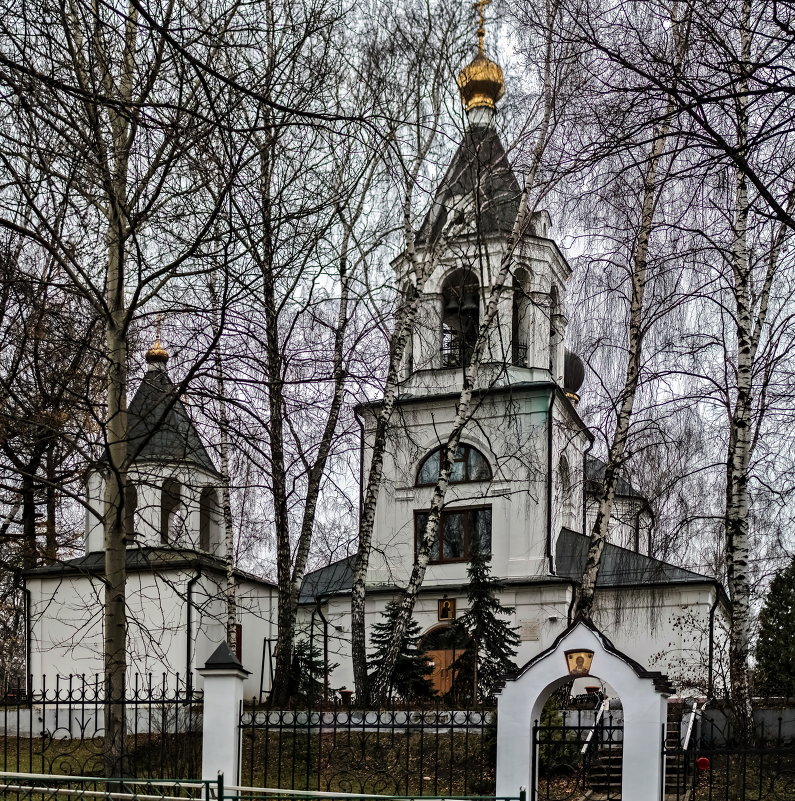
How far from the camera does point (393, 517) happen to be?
78.9 ft

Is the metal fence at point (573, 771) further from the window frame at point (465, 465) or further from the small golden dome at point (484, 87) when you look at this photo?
the small golden dome at point (484, 87)

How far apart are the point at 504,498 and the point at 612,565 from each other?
9.14 ft

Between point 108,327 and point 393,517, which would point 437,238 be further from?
point 108,327

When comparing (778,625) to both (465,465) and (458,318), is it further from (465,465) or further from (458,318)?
(458,318)

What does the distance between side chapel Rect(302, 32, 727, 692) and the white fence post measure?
11075mm

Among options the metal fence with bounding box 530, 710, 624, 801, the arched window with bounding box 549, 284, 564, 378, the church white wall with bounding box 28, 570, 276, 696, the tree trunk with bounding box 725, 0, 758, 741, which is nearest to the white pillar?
the metal fence with bounding box 530, 710, 624, 801

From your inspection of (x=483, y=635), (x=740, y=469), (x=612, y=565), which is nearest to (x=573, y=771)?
(x=740, y=469)

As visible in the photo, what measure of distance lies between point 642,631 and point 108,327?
1602 centimetres

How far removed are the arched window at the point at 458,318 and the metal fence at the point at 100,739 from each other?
8480 mm

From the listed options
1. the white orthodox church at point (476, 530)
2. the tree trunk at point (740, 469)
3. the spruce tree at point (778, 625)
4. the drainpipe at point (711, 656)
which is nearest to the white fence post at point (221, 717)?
the tree trunk at point (740, 469)

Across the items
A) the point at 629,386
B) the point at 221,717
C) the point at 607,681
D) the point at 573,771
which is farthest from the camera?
the point at 629,386

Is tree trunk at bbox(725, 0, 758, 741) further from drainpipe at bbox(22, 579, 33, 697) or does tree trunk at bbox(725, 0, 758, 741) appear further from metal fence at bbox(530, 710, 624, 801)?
drainpipe at bbox(22, 579, 33, 697)

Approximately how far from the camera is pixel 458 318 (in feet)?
72.5

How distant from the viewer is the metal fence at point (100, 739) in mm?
10156
